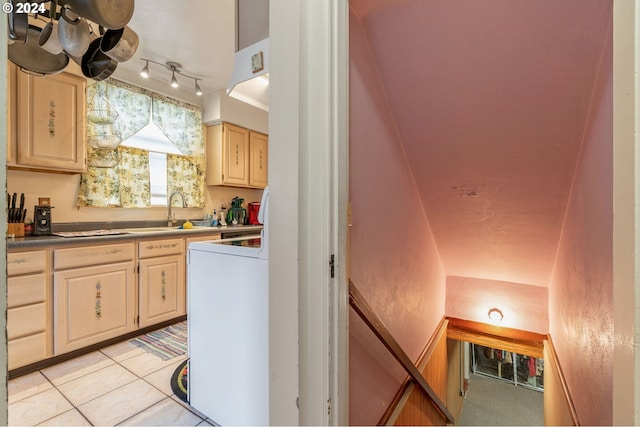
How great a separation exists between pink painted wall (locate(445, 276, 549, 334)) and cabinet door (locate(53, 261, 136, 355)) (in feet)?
10.0

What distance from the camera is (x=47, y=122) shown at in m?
2.33

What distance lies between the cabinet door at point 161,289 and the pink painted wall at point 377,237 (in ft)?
7.24

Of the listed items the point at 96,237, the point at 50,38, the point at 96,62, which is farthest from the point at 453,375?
the point at 50,38

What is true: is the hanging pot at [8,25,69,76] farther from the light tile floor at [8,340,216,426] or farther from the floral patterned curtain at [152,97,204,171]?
the floral patterned curtain at [152,97,204,171]

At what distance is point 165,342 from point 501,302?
10.4ft

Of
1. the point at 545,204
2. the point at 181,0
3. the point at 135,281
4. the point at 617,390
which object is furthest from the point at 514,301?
the point at 181,0

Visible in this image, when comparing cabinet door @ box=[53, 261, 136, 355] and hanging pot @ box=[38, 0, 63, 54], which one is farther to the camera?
cabinet door @ box=[53, 261, 136, 355]

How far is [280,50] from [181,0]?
177cm

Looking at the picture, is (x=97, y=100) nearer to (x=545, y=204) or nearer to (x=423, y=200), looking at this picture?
(x=423, y=200)

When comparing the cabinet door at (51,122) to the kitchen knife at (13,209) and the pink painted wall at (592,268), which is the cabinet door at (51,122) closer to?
the kitchen knife at (13,209)

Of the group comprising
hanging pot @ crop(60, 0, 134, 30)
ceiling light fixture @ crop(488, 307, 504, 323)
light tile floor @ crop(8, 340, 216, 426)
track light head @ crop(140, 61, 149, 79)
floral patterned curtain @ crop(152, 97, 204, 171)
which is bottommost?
light tile floor @ crop(8, 340, 216, 426)

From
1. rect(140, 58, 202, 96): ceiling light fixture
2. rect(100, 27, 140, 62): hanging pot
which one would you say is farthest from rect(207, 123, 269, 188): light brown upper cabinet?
rect(100, 27, 140, 62): hanging pot

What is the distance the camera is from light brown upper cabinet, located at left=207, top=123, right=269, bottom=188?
3.78 m

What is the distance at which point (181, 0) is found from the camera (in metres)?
2.08
